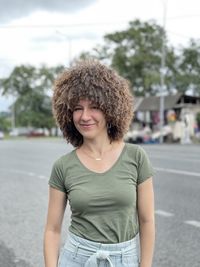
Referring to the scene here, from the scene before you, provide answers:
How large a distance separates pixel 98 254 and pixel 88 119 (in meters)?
0.64

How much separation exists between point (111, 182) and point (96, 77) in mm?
514

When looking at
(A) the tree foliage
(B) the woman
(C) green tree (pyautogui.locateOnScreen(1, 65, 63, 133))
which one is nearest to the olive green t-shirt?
(B) the woman

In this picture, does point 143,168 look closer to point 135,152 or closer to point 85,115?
point 135,152

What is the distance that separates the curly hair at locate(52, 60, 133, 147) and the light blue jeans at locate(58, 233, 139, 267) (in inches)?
20.7

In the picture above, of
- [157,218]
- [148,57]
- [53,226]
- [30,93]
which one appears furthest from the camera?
[30,93]

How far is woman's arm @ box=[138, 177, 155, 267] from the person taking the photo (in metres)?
2.34

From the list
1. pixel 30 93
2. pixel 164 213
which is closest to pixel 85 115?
pixel 164 213

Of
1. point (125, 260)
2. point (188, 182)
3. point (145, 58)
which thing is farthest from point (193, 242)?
point (145, 58)

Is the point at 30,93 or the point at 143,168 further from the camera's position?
the point at 30,93

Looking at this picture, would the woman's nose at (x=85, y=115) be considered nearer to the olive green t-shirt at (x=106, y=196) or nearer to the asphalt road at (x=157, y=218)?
the olive green t-shirt at (x=106, y=196)

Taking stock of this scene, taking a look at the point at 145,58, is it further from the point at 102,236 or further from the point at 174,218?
the point at 102,236

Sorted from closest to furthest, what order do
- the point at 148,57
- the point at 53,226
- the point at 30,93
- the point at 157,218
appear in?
the point at 53,226
the point at 157,218
the point at 148,57
the point at 30,93

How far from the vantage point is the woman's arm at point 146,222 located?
2.34 metres

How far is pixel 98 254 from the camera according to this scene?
224 cm
